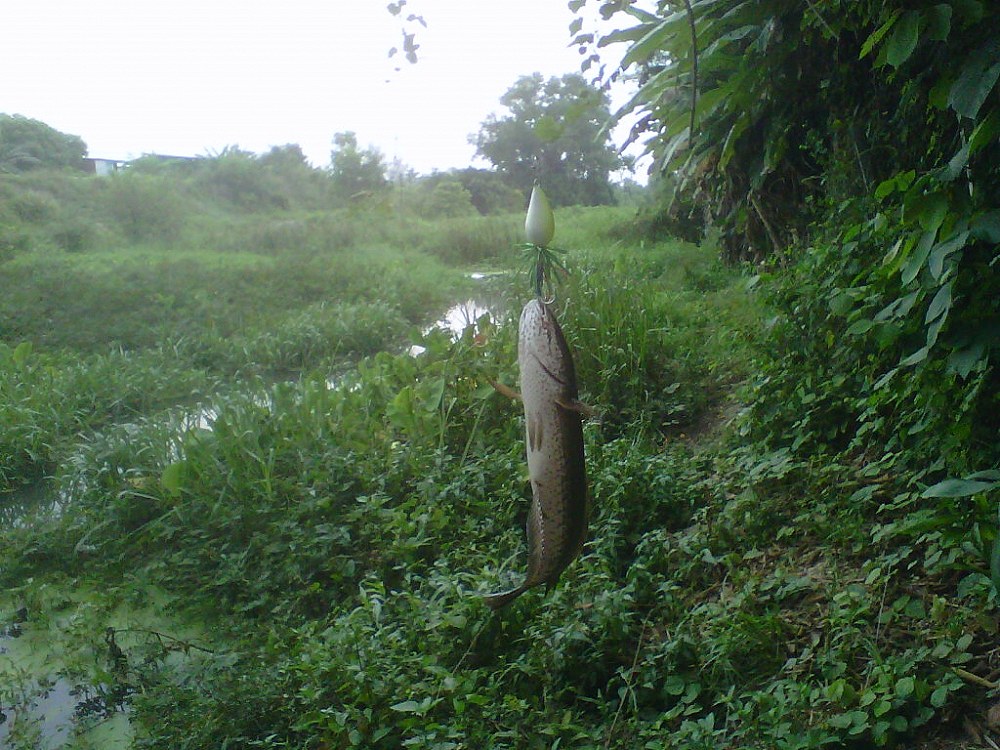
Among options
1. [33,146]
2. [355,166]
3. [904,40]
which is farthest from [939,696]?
[33,146]

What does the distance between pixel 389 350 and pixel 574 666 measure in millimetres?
2884

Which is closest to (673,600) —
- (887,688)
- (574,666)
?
(574,666)

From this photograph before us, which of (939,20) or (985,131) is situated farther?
(939,20)

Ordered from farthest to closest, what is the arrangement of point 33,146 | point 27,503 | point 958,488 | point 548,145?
point 33,146
point 27,503
point 548,145
point 958,488

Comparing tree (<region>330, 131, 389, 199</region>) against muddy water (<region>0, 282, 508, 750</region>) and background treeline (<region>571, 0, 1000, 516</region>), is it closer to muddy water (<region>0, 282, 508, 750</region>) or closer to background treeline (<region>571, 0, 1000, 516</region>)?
background treeline (<region>571, 0, 1000, 516</region>)

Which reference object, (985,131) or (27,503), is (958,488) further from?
(27,503)

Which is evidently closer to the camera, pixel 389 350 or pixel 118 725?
pixel 118 725

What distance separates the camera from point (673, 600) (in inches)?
79.6

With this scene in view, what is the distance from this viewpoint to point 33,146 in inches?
161

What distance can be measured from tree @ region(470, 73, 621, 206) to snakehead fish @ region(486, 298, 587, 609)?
4.32ft

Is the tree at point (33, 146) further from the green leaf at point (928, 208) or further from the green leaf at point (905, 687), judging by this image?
the green leaf at point (905, 687)

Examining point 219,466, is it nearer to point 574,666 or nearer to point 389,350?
point 389,350

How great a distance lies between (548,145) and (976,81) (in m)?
1.04

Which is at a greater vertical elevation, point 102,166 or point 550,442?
point 102,166
